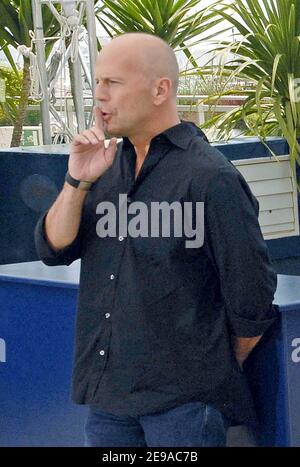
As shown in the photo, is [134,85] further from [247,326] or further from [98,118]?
[247,326]

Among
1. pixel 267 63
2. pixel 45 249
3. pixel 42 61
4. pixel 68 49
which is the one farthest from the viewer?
pixel 68 49

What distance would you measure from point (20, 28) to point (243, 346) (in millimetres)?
6944

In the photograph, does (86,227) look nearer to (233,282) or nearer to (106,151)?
(106,151)

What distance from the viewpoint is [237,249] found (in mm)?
2229

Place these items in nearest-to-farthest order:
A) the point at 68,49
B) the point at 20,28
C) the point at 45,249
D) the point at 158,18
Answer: the point at 45,249 < the point at 68,49 < the point at 158,18 < the point at 20,28

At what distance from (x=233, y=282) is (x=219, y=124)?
402 cm

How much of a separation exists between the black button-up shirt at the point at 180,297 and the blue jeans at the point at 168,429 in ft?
0.07

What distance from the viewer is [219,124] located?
6.20 meters

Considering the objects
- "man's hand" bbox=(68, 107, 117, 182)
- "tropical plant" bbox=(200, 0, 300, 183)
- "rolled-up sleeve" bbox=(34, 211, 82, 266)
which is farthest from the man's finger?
"tropical plant" bbox=(200, 0, 300, 183)

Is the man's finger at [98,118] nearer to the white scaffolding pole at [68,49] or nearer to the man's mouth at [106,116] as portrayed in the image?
the man's mouth at [106,116]

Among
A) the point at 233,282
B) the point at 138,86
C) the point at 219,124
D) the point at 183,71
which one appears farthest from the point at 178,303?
the point at 183,71

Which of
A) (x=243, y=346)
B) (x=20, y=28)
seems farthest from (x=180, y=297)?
(x=20, y=28)

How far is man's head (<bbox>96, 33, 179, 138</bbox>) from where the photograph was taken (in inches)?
91.7

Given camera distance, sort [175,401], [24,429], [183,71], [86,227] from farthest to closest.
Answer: [183,71] < [24,429] < [86,227] < [175,401]
